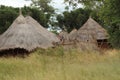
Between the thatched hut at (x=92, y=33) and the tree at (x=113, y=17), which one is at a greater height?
the tree at (x=113, y=17)

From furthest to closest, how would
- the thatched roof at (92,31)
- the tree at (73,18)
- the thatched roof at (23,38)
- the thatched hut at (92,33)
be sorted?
1. the tree at (73,18)
2. the thatched roof at (92,31)
3. the thatched hut at (92,33)
4. the thatched roof at (23,38)

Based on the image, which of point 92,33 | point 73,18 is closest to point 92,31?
point 92,33

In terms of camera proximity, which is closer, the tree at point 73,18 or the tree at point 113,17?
the tree at point 113,17

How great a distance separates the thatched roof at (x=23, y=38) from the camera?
2258 centimetres

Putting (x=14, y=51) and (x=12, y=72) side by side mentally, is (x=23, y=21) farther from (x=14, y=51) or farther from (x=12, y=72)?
(x=12, y=72)

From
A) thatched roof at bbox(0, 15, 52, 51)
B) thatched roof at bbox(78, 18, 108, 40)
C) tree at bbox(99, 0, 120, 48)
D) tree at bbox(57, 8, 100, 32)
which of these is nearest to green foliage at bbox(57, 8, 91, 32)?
tree at bbox(57, 8, 100, 32)

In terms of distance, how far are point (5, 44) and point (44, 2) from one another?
28.4m

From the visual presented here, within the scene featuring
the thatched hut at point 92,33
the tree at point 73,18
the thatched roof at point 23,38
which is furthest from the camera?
the tree at point 73,18

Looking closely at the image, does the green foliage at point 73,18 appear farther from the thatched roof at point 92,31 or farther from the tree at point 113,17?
the tree at point 113,17

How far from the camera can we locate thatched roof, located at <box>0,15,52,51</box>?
74.1 ft

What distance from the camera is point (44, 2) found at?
5100 cm

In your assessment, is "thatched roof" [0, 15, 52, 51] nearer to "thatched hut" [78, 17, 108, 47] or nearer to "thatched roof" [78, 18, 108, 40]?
"thatched hut" [78, 17, 108, 47]

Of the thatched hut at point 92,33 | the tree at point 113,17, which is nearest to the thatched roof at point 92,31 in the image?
the thatched hut at point 92,33

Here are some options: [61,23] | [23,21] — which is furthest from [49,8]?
[23,21]
